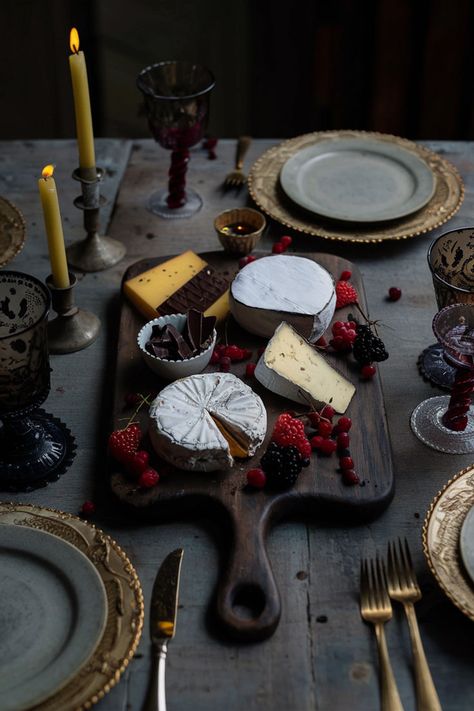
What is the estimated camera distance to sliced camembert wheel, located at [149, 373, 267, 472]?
1726mm

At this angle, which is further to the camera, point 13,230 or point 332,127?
point 332,127

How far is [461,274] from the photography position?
1.98 meters

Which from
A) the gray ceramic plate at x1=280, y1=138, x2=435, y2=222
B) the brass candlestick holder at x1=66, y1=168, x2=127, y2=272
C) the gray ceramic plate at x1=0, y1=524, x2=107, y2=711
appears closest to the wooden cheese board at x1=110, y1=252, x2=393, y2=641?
the gray ceramic plate at x1=0, y1=524, x2=107, y2=711

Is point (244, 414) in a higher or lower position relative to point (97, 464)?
higher

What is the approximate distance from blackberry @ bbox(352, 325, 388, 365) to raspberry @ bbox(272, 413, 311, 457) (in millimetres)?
278

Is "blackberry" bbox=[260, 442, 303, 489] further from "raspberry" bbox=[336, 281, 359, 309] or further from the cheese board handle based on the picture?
"raspberry" bbox=[336, 281, 359, 309]

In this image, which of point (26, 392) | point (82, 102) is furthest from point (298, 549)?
point (82, 102)

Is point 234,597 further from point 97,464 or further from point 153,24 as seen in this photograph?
point 153,24

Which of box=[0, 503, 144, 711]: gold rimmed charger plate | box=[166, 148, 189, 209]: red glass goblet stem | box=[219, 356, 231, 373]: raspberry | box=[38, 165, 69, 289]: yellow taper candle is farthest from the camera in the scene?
box=[166, 148, 189, 209]: red glass goblet stem

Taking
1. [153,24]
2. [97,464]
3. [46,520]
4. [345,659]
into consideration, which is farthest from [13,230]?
[153,24]

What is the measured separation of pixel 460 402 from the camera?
6.15 feet

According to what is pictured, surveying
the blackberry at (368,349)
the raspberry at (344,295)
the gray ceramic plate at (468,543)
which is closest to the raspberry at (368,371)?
the blackberry at (368,349)

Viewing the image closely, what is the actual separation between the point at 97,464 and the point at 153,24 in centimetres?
299

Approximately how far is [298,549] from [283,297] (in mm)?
641
